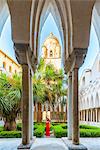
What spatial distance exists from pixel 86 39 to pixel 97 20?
9.54ft

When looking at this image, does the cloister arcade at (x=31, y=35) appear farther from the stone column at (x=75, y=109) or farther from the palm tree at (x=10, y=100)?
the palm tree at (x=10, y=100)

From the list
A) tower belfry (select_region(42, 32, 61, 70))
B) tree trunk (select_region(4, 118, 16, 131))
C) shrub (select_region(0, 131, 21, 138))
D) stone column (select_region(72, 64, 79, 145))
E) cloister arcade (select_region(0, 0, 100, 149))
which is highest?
tower belfry (select_region(42, 32, 61, 70))

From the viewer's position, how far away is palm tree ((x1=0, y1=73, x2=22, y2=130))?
19.3 meters

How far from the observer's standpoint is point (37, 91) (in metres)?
23.0

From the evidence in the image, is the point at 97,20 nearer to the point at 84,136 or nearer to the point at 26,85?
the point at 26,85

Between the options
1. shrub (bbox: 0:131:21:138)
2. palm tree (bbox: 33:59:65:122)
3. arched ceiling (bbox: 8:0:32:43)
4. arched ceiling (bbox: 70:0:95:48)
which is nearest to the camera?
arched ceiling (bbox: 8:0:32:43)

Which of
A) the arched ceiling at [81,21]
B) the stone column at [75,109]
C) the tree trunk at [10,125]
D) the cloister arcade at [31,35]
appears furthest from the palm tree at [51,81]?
the arched ceiling at [81,21]

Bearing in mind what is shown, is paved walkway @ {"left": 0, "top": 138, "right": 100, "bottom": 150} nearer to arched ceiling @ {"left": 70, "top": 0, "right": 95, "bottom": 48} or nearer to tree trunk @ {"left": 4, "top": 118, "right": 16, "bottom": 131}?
arched ceiling @ {"left": 70, "top": 0, "right": 95, "bottom": 48}

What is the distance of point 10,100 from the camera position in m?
19.4

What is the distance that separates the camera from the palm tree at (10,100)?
19.3 metres

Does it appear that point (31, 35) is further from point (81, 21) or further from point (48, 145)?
point (48, 145)

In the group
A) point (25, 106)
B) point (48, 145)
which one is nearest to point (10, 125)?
point (48, 145)

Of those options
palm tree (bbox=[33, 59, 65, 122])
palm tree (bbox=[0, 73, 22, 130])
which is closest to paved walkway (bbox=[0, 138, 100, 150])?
palm tree (bbox=[0, 73, 22, 130])

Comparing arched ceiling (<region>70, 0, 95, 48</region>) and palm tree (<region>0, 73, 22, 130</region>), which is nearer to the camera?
arched ceiling (<region>70, 0, 95, 48</region>)
